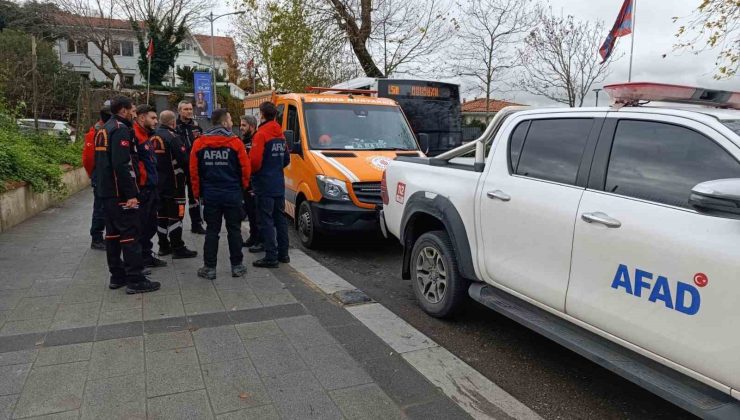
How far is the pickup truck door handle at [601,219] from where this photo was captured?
2.75 m

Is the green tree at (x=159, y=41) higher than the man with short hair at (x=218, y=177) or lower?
higher

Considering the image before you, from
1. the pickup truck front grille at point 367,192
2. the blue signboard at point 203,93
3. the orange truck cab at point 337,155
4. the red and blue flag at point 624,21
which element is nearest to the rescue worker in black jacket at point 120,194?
the orange truck cab at point 337,155

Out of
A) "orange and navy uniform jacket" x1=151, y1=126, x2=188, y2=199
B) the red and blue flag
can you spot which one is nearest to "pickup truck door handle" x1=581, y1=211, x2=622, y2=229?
"orange and navy uniform jacket" x1=151, y1=126, x2=188, y2=199

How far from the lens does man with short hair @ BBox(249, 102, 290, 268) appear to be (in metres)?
5.81

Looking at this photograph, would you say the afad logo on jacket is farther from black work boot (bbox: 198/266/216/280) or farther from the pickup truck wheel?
black work boot (bbox: 198/266/216/280)

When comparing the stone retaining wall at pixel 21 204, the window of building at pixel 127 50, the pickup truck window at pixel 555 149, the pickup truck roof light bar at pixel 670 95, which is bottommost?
the stone retaining wall at pixel 21 204

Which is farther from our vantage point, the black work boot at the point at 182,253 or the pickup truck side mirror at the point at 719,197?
the black work boot at the point at 182,253

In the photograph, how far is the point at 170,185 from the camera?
6.24m

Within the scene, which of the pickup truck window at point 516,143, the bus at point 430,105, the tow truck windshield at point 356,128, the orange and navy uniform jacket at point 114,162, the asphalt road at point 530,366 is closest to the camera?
the asphalt road at point 530,366

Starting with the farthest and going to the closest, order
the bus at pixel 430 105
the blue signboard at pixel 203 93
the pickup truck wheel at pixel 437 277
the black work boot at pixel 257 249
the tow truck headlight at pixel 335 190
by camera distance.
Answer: the blue signboard at pixel 203 93, the bus at pixel 430 105, the black work boot at pixel 257 249, the tow truck headlight at pixel 335 190, the pickup truck wheel at pixel 437 277

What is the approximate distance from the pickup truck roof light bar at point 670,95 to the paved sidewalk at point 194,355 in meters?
2.14

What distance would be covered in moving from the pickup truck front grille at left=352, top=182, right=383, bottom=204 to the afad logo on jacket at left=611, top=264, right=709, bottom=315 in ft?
13.2

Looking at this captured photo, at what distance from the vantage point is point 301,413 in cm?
300

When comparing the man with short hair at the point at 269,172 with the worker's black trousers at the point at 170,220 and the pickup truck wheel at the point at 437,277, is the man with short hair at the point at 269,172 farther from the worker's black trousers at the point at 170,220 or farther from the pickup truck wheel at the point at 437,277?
the pickup truck wheel at the point at 437,277
